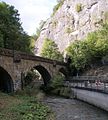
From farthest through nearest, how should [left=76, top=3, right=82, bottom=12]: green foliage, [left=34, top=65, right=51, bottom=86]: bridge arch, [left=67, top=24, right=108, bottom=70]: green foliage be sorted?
1. [left=76, top=3, right=82, bottom=12]: green foliage
2. [left=67, top=24, right=108, bottom=70]: green foliage
3. [left=34, top=65, right=51, bottom=86]: bridge arch

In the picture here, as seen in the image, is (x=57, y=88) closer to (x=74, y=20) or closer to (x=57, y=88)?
(x=57, y=88)

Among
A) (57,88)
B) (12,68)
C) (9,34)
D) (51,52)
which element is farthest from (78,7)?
(12,68)

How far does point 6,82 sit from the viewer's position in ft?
144

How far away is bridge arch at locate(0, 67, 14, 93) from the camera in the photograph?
42.8m

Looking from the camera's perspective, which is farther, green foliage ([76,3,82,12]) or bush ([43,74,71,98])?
green foliage ([76,3,82,12])

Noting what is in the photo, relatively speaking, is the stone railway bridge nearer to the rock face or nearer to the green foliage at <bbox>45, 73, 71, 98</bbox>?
the green foliage at <bbox>45, 73, 71, 98</bbox>

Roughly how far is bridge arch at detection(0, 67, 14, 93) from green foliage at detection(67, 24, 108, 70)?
3234cm

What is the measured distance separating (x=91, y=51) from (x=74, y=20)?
34.7m

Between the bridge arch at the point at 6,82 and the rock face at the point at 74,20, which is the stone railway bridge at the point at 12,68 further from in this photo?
the rock face at the point at 74,20

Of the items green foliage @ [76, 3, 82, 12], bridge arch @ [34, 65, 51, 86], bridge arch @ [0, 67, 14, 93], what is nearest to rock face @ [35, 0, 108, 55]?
green foliage @ [76, 3, 82, 12]

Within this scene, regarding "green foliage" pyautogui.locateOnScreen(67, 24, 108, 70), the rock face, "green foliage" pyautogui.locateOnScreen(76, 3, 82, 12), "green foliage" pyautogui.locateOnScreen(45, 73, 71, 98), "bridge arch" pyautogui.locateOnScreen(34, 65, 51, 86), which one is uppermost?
"green foliage" pyautogui.locateOnScreen(76, 3, 82, 12)

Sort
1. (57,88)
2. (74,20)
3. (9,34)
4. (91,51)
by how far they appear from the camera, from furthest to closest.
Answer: (74,20) → (91,51) → (57,88) → (9,34)

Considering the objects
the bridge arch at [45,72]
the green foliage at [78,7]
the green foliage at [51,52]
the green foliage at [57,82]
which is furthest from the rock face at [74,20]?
the green foliage at [57,82]

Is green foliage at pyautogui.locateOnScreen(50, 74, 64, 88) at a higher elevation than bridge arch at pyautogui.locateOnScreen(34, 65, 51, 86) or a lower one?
lower
